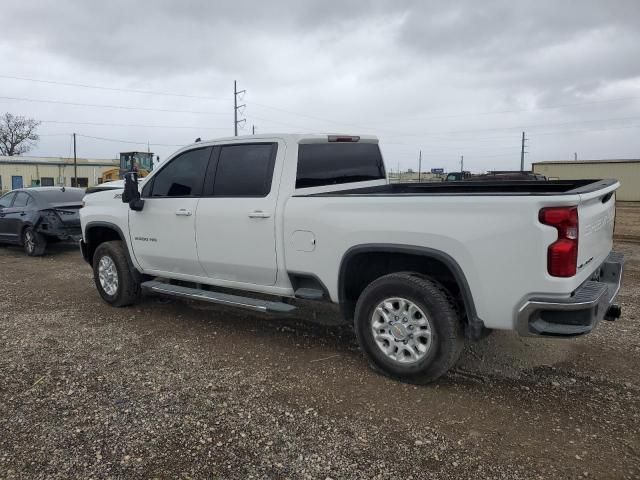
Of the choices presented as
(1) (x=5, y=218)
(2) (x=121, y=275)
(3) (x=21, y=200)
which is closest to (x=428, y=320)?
(2) (x=121, y=275)

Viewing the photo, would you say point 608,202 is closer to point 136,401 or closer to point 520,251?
point 520,251

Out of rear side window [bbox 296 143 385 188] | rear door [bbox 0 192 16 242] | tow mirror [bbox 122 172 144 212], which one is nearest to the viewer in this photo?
rear side window [bbox 296 143 385 188]

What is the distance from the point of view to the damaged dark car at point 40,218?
35.1 ft

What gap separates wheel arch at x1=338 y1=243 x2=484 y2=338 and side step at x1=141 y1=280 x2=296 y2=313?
0.57m

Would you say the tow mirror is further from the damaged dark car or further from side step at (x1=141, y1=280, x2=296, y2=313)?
the damaged dark car

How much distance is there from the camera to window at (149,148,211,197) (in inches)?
206

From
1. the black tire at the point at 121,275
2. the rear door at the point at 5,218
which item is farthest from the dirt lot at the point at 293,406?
the rear door at the point at 5,218

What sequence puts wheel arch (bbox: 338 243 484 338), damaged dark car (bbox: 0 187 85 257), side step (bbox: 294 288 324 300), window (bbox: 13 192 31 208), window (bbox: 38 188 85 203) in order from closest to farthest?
wheel arch (bbox: 338 243 484 338) → side step (bbox: 294 288 324 300) → damaged dark car (bbox: 0 187 85 257) → window (bbox: 38 188 85 203) → window (bbox: 13 192 31 208)

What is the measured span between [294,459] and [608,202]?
316cm

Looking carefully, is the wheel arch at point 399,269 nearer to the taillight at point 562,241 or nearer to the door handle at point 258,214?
the taillight at point 562,241

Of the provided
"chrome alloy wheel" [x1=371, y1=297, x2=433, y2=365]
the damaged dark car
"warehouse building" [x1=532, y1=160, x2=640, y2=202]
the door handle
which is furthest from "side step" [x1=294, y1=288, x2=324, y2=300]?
"warehouse building" [x1=532, y1=160, x2=640, y2=202]

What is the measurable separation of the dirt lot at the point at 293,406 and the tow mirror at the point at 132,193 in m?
1.29

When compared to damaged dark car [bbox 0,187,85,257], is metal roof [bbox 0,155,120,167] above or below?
above

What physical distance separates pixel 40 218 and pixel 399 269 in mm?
9209
